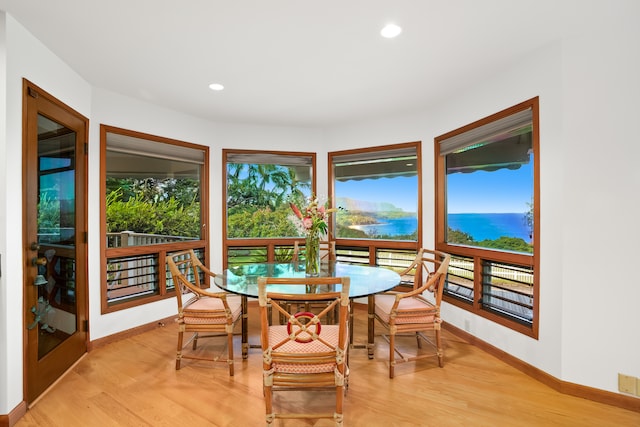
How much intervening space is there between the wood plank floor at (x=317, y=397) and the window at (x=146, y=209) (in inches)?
32.2

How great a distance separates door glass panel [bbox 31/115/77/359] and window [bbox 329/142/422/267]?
2.85 metres

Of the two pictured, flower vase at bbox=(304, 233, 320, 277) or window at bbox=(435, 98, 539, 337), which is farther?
flower vase at bbox=(304, 233, 320, 277)

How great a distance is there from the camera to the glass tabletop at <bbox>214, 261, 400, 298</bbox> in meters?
2.49

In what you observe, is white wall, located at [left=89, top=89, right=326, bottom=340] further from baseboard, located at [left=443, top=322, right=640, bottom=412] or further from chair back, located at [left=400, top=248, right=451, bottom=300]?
baseboard, located at [left=443, top=322, right=640, bottom=412]

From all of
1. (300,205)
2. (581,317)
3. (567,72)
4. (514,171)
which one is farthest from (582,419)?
(300,205)

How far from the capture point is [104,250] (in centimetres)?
326

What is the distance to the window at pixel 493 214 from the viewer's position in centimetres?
Answer: 276

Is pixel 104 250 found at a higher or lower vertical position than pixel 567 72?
lower

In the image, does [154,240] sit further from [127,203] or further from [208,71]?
[208,71]

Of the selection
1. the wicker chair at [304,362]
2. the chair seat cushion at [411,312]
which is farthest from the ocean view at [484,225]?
the wicker chair at [304,362]

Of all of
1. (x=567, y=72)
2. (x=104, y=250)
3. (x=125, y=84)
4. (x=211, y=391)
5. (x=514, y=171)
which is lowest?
(x=211, y=391)

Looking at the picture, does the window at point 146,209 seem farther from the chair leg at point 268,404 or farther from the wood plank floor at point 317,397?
the chair leg at point 268,404

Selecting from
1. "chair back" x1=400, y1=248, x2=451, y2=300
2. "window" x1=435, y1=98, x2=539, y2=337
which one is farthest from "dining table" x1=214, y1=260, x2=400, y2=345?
"window" x1=435, y1=98, x2=539, y2=337

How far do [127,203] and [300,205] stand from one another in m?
2.12
